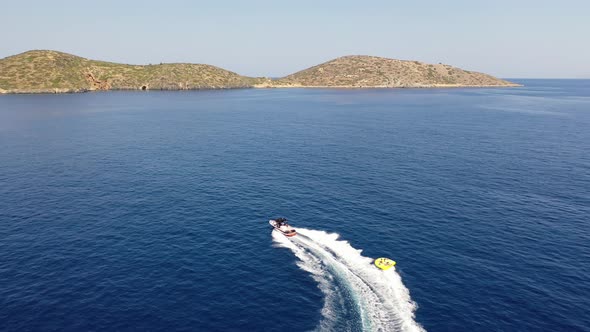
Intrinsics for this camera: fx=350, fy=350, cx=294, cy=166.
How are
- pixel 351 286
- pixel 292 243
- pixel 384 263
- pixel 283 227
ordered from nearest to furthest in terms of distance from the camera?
1. pixel 351 286
2. pixel 384 263
3. pixel 292 243
4. pixel 283 227

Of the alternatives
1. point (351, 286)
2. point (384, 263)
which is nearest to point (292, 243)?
point (351, 286)

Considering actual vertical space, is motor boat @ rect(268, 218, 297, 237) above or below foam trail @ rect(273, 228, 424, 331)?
above

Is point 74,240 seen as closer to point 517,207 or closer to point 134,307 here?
point 134,307

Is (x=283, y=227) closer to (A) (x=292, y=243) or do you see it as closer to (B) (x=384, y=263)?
(A) (x=292, y=243)

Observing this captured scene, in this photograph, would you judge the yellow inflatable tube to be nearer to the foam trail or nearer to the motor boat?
the foam trail

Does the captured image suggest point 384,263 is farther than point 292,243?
No

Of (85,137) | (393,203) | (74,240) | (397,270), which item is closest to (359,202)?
(393,203)

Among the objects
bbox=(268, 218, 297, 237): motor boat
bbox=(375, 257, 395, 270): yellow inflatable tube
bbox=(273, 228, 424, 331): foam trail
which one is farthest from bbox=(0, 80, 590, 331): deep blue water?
bbox=(268, 218, 297, 237): motor boat
